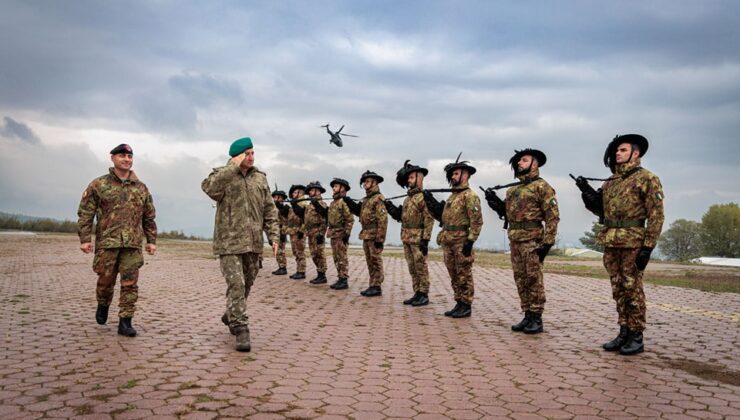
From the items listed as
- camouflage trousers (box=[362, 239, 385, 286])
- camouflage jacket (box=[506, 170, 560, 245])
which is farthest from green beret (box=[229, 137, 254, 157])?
camouflage trousers (box=[362, 239, 385, 286])

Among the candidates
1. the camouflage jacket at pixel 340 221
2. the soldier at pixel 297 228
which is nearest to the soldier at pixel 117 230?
the camouflage jacket at pixel 340 221

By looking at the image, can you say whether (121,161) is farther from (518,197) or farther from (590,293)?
(590,293)

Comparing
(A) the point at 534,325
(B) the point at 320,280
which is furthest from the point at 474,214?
(B) the point at 320,280

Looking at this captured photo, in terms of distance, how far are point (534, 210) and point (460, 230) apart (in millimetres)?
1484

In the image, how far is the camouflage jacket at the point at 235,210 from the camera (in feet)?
18.9

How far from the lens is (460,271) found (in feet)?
26.6

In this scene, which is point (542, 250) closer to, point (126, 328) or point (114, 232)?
point (126, 328)

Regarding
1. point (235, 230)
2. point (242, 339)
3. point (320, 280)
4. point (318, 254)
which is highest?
point (235, 230)

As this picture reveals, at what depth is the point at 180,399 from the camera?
3934 millimetres

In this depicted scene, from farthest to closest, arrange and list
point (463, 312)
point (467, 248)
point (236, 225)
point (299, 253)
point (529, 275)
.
A: point (299, 253) < point (463, 312) < point (467, 248) < point (529, 275) < point (236, 225)

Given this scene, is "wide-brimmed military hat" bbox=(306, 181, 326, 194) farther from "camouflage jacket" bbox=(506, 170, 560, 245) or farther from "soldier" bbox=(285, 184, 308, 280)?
"camouflage jacket" bbox=(506, 170, 560, 245)

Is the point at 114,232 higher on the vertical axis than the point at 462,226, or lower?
lower

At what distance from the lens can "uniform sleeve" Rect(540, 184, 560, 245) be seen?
6641mm

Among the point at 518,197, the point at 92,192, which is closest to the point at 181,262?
the point at 92,192
